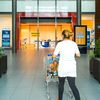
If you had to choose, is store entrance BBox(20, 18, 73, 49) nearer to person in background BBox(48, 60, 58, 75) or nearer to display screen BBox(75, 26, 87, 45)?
display screen BBox(75, 26, 87, 45)

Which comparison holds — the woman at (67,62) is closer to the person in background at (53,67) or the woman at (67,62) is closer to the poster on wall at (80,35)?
the person in background at (53,67)

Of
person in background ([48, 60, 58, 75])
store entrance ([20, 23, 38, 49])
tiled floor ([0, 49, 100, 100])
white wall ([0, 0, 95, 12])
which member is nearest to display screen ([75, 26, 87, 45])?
white wall ([0, 0, 95, 12])

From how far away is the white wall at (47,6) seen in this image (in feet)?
99.5

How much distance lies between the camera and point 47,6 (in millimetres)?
31469

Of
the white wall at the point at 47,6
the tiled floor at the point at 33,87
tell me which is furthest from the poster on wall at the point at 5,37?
the tiled floor at the point at 33,87

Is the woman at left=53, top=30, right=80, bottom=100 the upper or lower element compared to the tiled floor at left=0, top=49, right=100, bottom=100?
upper

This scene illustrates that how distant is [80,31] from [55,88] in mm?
18054

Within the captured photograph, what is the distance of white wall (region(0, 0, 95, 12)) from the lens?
99.5ft

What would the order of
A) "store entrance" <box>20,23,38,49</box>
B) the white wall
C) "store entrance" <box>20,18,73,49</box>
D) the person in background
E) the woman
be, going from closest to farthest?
the woman < the person in background < the white wall < "store entrance" <box>20,18,73,49</box> < "store entrance" <box>20,23,38,49</box>

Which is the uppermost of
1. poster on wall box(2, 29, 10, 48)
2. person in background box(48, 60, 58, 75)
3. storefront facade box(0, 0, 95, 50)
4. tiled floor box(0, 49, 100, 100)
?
storefront facade box(0, 0, 95, 50)

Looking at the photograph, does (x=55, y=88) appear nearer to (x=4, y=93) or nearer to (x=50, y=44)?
(x=4, y=93)

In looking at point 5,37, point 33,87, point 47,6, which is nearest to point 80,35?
point 47,6

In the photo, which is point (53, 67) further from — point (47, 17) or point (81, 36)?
point (47, 17)

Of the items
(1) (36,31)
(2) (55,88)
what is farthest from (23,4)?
(2) (55,88)
